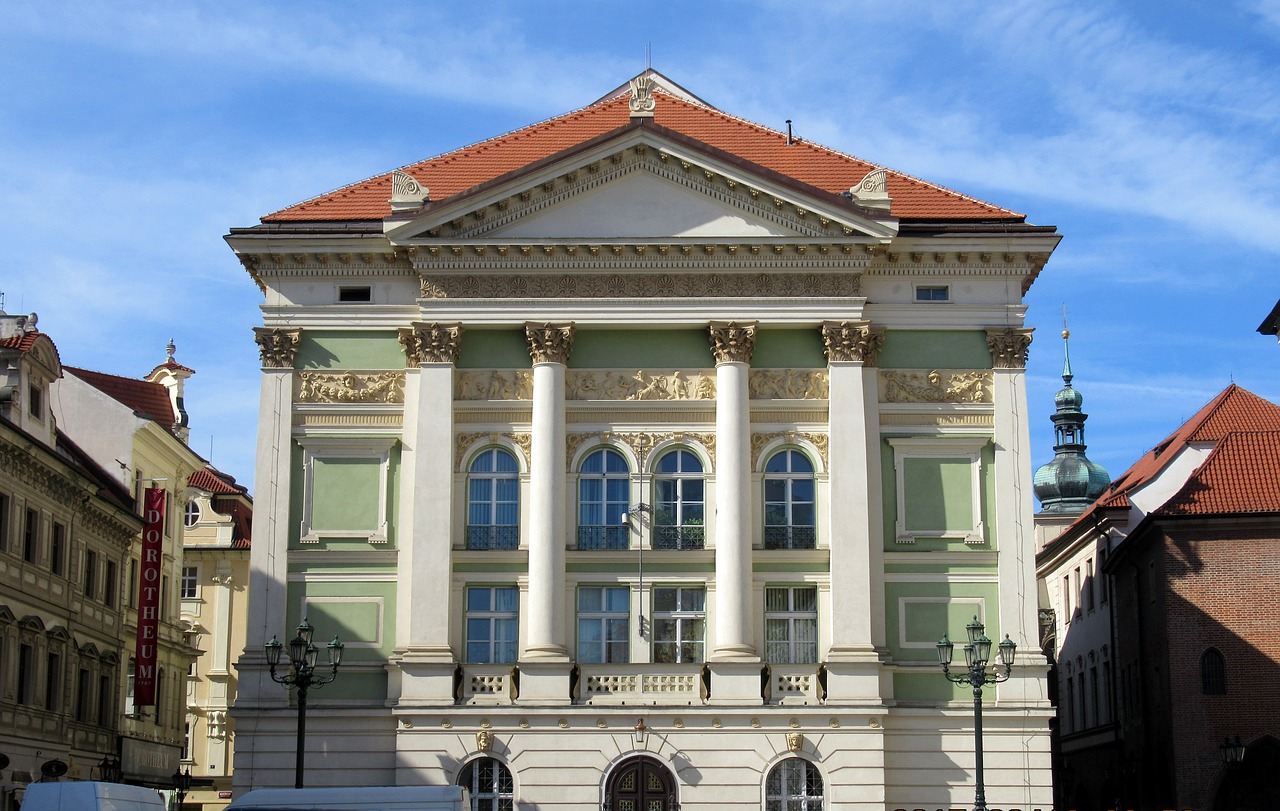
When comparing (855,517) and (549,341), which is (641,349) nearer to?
(549,341)

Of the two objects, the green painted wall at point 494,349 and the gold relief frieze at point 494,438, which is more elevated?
the green painted wall at point 494,349

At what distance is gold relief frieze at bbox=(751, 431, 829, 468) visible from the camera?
4194 centimetres

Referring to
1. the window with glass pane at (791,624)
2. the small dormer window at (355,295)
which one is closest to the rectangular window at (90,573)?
the small dormer window at (355,295)

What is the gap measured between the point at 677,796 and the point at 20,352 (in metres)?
20.6

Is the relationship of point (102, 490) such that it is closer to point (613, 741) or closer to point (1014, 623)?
point (613, 741)

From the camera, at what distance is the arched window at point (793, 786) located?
3966 centimetres

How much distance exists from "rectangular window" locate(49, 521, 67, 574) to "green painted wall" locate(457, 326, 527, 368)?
13.2 meters

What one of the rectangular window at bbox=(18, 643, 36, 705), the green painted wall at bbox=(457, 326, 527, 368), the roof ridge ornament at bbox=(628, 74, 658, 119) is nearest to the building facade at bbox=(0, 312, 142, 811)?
the rectangular window at bbox=(18, 643, 36, 705)

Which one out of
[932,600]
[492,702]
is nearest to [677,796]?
[492,702]

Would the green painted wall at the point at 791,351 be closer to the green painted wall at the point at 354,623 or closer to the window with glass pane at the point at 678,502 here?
the window with glass pane at the point at 678,502

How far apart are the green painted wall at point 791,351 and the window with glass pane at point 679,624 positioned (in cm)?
568

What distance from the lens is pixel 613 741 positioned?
39812 mm

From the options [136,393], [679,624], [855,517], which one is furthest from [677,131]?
[136,393]

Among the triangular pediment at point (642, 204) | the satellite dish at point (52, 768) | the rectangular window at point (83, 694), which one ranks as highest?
the triangular pediment at point (642, 204)
